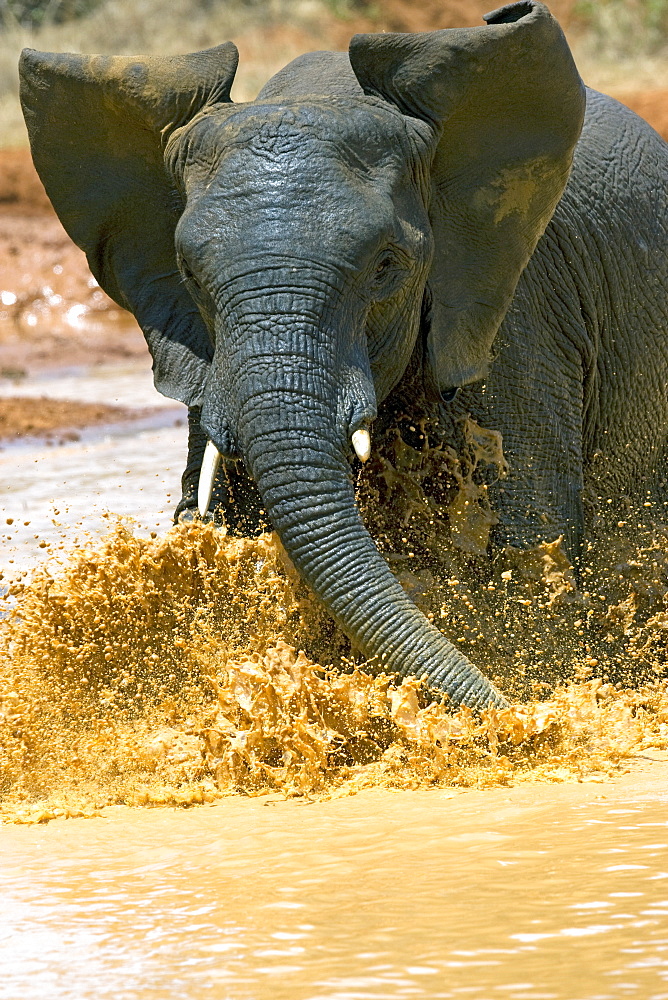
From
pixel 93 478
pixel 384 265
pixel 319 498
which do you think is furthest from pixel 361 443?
pixel 93 478

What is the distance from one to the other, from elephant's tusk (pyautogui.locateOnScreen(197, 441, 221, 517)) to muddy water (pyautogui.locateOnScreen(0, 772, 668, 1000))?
1.06m

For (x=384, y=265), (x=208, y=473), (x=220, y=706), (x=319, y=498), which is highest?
(x=384, y=265)

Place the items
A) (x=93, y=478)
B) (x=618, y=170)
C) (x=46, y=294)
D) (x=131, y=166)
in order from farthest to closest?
(x=46, y=294) → (x=93, y=478) → (x=618, y=170) → (x=131, y=166)

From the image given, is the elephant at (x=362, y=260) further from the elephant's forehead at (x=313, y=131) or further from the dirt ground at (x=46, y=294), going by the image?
the dirt ground at (x=46, y=294)

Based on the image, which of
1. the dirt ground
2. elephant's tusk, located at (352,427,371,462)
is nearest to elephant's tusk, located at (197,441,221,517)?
elephant's tusk, located at (352,427,371,462)

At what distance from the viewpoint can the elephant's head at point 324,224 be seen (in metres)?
5.24

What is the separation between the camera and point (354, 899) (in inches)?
163

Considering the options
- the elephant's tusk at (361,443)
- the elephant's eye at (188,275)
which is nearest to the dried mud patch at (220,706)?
Answer: the elephant's tusk at (361,443)

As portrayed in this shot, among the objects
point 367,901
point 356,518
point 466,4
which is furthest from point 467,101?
point 466,4

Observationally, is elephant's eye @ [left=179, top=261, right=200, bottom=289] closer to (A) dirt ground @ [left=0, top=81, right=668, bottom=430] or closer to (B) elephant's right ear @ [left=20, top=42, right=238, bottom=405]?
(B) elephant's right ear @ [left=20, top=42, right=238, bottom=405]

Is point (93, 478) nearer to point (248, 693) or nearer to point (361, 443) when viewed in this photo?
point (248, 693)

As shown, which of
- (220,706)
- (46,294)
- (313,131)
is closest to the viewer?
(313,131)

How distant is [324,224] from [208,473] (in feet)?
3.11

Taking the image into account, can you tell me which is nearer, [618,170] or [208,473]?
[208,473]
